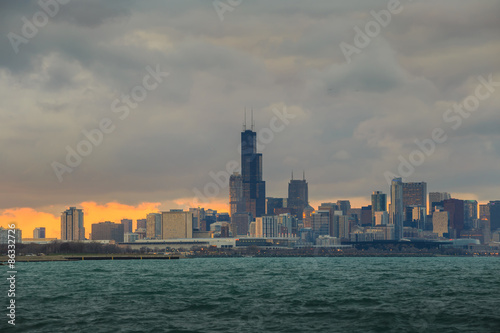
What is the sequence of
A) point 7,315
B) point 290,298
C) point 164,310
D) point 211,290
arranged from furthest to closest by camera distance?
1. point 211,290
2. point 290,298
3. point 164,310
4. point 7,315

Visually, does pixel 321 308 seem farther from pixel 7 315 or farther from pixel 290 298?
pixel 7 315

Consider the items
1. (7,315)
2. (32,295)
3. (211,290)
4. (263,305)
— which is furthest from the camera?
(211,290)

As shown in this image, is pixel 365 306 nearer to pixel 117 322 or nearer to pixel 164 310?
pixel 164 310

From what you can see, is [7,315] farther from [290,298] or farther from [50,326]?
[290,298]

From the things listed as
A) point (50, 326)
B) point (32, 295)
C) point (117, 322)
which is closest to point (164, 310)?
point (117, 322)

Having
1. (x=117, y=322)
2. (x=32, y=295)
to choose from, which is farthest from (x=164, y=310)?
(x=32, y=295)

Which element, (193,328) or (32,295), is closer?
(193,328)

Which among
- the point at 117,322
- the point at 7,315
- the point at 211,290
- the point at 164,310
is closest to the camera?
the point at 117,322

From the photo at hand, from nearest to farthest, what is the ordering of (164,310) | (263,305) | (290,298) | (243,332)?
(243,332)
(164,310)
(263,305)
(290,298)

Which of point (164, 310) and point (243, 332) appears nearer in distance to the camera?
point (243, 332)
